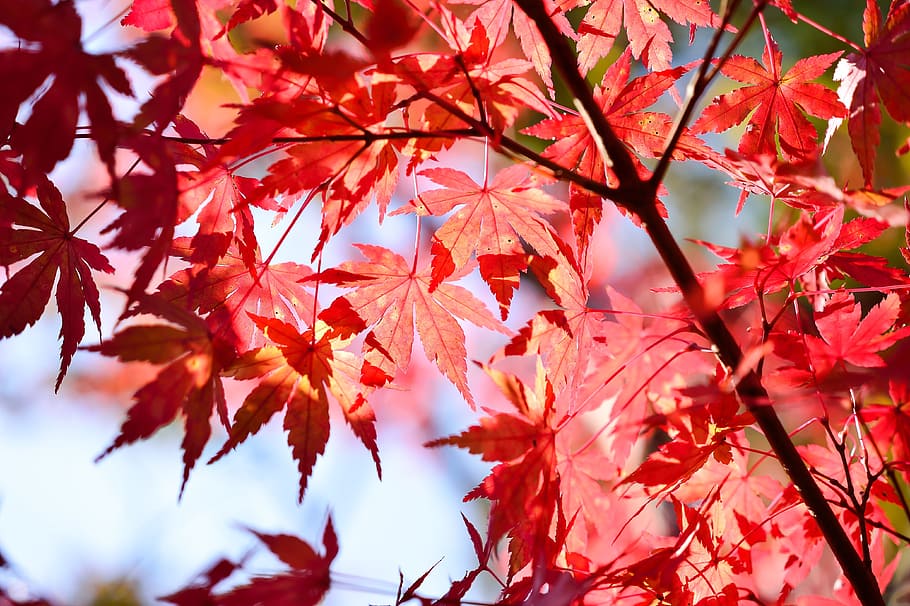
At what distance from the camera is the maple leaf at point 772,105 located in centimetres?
97

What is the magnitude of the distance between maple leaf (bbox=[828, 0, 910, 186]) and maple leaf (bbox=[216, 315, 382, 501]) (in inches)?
26.8

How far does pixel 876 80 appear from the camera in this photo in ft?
2.87

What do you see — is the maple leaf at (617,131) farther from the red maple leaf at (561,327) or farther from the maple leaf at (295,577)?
the maple leaf at (295,577)

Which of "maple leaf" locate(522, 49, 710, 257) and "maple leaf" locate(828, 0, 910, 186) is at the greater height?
"maple leaf" locate(828, 0, 910, 186)

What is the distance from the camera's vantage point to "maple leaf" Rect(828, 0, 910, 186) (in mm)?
852

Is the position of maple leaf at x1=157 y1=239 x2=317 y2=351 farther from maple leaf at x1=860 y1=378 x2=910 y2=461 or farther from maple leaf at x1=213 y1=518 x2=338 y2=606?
maple leaf at x1=860 y1=378 x2=910 y2=461

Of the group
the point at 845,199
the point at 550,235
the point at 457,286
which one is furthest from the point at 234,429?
the point at 845,199

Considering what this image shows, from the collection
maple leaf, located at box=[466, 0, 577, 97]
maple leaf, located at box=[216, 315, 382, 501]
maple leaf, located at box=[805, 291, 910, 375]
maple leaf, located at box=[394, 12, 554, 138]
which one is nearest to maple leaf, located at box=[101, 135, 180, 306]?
maple leaf, located at box=[216, 315, 382, 501]

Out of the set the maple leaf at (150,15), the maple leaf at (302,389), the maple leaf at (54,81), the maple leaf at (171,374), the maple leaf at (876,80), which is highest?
the maple leaf at (876,80)

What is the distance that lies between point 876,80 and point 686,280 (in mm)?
398

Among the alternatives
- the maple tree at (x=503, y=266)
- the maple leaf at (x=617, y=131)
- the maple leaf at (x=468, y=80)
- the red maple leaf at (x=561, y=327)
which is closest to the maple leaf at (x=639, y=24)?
the maple tree at (x=503, y=266)

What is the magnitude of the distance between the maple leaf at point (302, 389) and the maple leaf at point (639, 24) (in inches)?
22.6

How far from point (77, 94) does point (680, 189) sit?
14.7 feet

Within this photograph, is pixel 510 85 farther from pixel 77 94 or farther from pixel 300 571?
pixel 300 571
